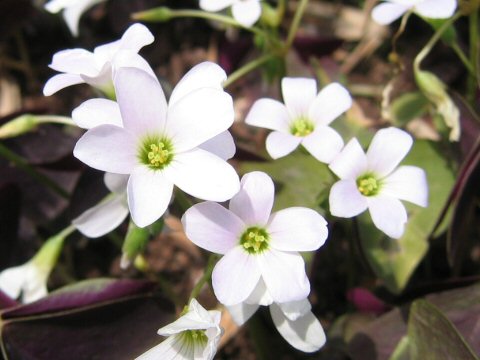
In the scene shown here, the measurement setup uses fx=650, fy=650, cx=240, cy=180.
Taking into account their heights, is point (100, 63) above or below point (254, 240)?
above

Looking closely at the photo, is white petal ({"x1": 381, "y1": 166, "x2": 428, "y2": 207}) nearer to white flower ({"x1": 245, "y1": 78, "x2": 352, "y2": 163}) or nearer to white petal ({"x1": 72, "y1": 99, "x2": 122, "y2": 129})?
white flower ({"x1": 245, "y1": 78, "x2": 352, "y2": 163})

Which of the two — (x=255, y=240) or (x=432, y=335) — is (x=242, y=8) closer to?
(x=255, y=240)

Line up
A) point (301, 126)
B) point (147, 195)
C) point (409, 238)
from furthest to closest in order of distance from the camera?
point (409, 238) → point (301, 126) → point (147, 195)

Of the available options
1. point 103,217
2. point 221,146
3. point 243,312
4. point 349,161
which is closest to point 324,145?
point 349,161

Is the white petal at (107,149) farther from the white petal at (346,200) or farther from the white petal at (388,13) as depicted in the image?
the white petal at (388,13)

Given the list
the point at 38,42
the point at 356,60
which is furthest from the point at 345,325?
the point at 38,42

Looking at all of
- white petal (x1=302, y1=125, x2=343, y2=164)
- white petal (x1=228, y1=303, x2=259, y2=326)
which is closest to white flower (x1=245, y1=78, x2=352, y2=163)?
white petal (x1=302, y1=125, x2=343, y2=164)
